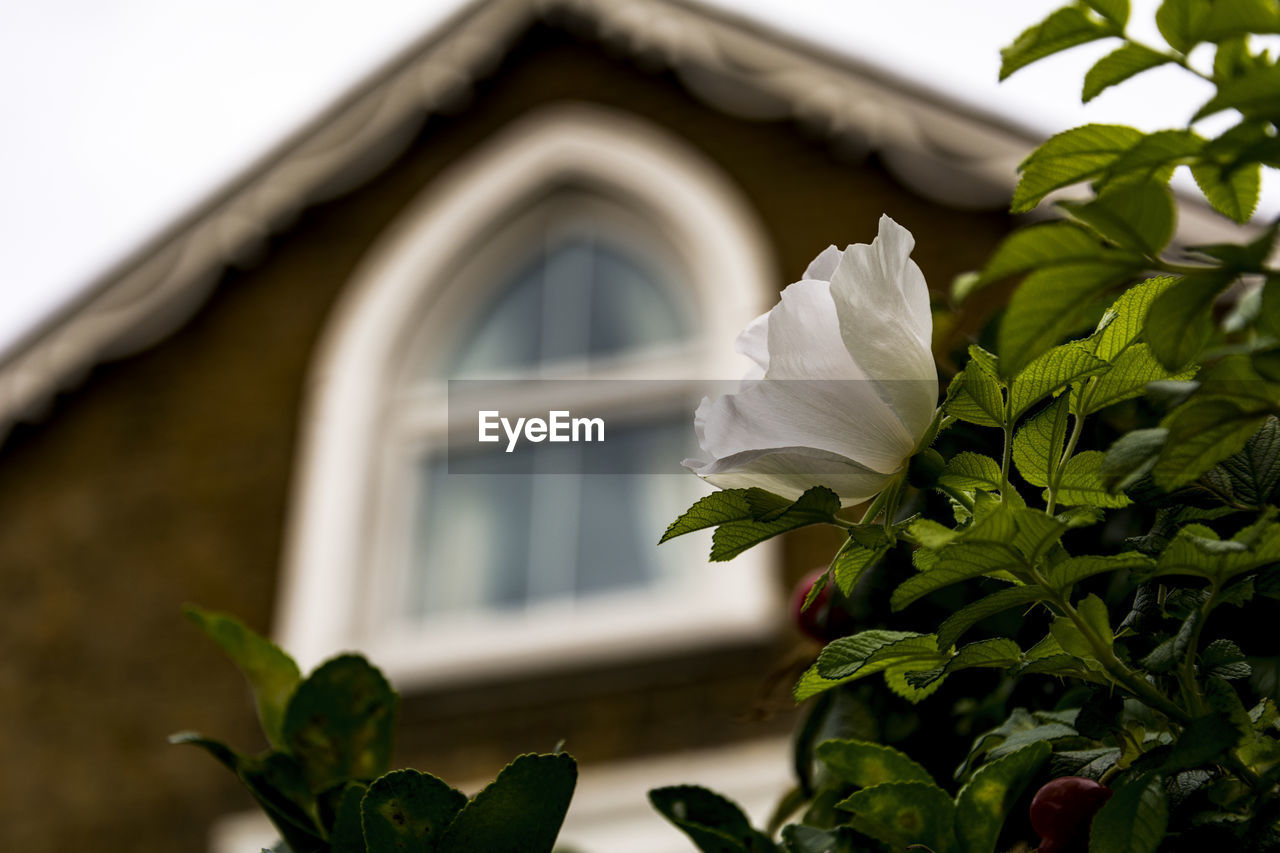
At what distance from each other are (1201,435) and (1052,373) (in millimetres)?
70

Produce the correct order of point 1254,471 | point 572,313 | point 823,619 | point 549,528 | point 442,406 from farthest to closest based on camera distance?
point 572,313 → point 442,406 → point 549,528 → point 823,619 → point 1254,471

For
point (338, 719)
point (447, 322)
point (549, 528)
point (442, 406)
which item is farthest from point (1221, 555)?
point (447, 322)

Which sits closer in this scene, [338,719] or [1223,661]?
[1223,661]

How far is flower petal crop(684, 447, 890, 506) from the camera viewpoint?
0.45 meters

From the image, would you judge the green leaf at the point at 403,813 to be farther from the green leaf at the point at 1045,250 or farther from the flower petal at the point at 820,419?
the green leaf at the point at 1045,250

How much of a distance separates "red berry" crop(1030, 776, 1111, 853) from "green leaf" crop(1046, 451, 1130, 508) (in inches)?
4.1

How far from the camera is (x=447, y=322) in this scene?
4359 millimetres

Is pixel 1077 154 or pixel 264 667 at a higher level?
pixel 1077 154

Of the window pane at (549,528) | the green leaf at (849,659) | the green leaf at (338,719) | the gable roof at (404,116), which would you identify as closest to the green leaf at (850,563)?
the green leaf at (849,659)

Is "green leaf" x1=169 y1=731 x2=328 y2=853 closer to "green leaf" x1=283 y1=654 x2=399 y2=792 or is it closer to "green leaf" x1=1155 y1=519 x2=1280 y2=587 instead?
"green leaf" x1=283 y1=654 x2=399 y2=792

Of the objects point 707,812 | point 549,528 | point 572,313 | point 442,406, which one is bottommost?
point 707,812

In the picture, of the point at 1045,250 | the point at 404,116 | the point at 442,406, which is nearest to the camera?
the point at 1045,250

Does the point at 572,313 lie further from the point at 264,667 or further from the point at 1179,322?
the point at 1179,322

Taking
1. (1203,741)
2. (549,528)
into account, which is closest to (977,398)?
(1203,741)
